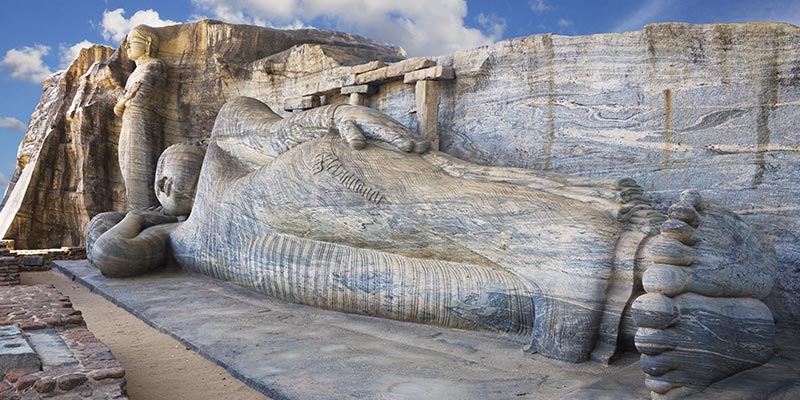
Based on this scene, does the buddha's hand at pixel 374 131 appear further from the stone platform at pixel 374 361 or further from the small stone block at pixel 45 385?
the small stone block at pixel 45 385

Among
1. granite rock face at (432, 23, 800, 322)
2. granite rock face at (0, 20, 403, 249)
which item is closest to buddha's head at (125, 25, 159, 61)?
granite rock face at (0, 20, 403, 249)

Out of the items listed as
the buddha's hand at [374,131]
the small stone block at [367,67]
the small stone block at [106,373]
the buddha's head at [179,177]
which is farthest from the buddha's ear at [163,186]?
the small stone block at [106,373]

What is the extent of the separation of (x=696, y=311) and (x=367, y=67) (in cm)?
377

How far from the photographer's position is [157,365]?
112 inches

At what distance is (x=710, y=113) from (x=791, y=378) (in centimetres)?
173

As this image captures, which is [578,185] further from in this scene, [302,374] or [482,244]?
[302,374]

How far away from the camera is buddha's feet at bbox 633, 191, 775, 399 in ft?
6.33

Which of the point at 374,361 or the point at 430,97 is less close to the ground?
the point at 430,97

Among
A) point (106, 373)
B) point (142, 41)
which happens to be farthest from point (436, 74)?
point (142, 41)

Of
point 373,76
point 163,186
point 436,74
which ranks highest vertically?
point 373,76

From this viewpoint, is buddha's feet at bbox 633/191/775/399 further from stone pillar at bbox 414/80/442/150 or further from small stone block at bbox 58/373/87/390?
stone pillar at bbox 414/80/442/150

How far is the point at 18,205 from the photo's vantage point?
8.38 meters

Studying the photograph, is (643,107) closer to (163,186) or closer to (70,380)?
(70,380)

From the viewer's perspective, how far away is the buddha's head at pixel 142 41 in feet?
24.9
